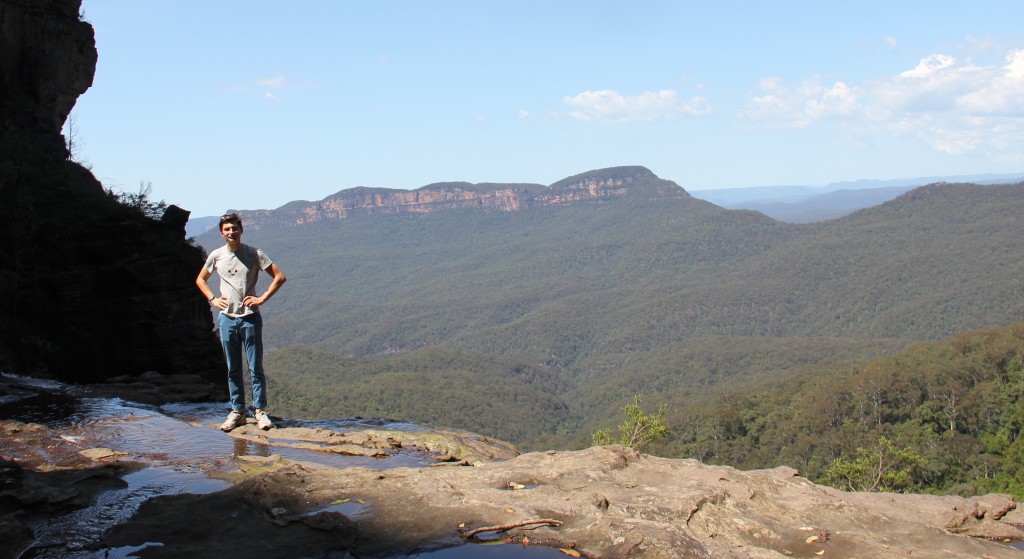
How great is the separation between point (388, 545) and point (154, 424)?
16.6 ft

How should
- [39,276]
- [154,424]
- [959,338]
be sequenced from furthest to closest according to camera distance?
[959,338] < [39,276] < [154,424]

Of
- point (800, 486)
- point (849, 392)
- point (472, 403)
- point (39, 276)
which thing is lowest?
point (472, 403)

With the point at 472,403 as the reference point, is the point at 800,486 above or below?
above

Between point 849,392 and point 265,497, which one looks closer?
point 265,497

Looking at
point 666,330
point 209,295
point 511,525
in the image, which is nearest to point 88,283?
point 209,295

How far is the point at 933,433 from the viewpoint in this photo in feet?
204

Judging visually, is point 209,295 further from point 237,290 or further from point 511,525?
point 511,525

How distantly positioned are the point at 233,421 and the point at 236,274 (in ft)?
5.98

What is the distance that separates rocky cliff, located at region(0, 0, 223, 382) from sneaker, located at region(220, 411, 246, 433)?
6.62m

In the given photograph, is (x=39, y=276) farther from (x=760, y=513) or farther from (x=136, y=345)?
(x=760, y=513)

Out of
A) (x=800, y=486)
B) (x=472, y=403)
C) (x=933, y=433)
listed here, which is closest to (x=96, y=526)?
(x=800, y=486)

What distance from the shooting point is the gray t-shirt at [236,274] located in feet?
26.8

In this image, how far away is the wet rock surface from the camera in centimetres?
482

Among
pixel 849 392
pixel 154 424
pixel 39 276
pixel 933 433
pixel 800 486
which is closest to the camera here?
pixel 800 486
